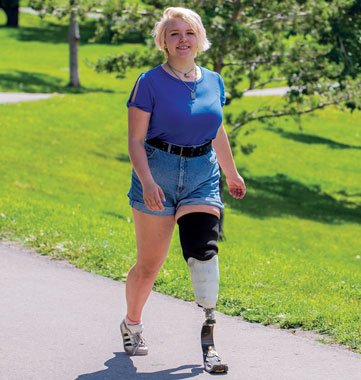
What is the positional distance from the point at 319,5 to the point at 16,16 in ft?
146

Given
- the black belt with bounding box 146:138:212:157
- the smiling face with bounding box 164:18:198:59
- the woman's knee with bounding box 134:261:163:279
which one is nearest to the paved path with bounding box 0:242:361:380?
the woman's knee with bounding box 134:261:163:279

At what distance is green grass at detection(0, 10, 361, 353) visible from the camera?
6.24 meters

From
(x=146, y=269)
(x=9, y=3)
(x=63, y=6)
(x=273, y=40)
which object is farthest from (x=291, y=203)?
(x=9, y=3)

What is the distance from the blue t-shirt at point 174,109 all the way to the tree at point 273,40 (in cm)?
880

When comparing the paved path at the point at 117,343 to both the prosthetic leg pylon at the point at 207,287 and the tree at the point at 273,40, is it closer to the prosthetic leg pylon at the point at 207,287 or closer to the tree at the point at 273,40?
the prosthetic leg pylon at the point at 207,287

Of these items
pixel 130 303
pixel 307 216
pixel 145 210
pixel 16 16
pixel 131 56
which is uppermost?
pixel 145 210

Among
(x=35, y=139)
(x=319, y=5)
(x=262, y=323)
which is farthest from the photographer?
(x=35, y=139)

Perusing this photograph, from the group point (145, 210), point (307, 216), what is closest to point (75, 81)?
point (307, 216)

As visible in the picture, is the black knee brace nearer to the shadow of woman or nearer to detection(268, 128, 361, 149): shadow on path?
the shadow of woman

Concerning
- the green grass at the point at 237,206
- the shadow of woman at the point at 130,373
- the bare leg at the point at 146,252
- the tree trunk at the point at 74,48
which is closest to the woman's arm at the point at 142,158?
the bare leg at the point at 146,252

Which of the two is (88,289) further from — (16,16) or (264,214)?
(16,16)

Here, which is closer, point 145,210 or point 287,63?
point 145,210

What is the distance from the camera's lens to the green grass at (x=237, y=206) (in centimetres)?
624

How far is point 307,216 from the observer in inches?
648
